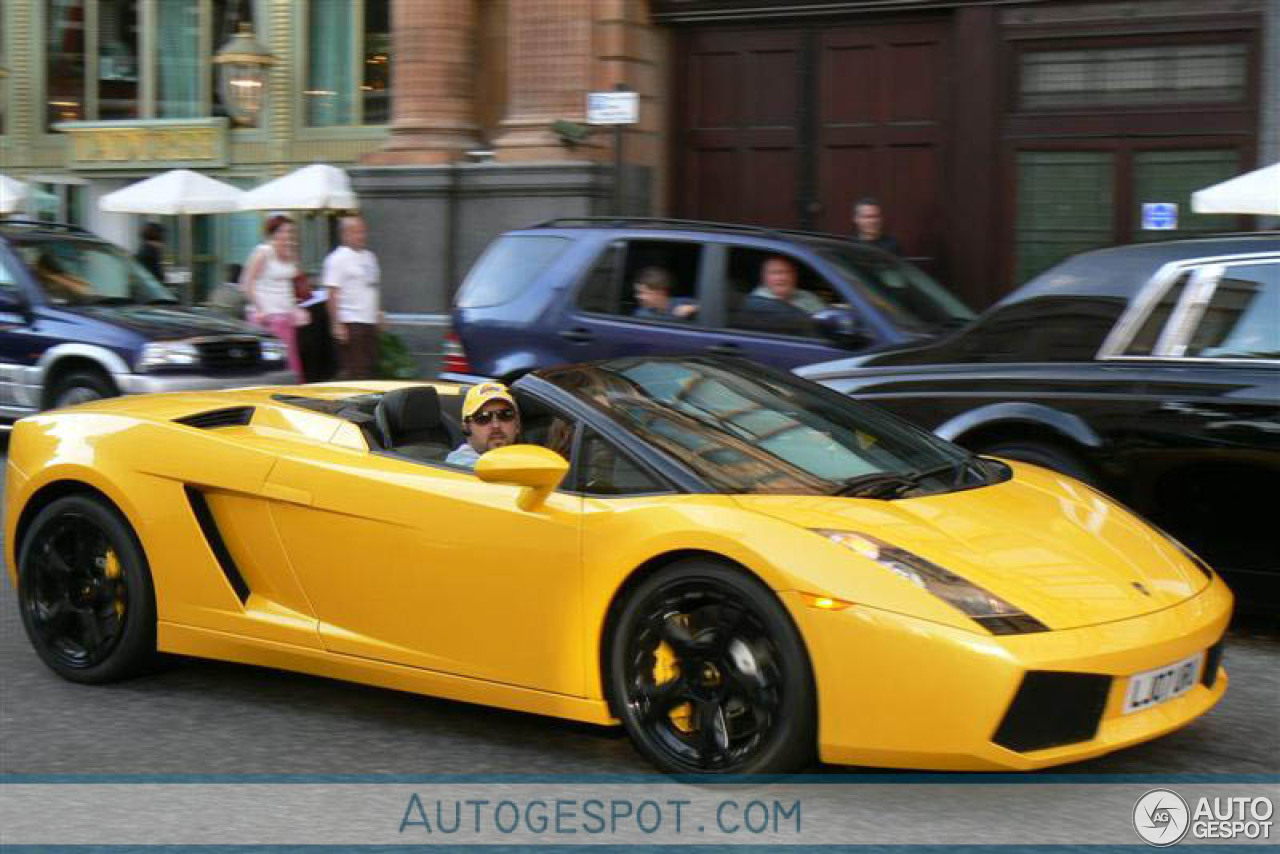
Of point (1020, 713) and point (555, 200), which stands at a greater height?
point (555, 200)

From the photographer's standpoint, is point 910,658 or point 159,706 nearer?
point 910,658

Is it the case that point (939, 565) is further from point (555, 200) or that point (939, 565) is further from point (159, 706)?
point (555, 200)

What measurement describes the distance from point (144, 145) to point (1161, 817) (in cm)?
2088

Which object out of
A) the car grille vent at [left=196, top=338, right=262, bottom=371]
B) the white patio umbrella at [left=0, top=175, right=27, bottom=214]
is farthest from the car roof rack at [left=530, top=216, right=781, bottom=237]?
the white patio umbrella at [left=0, top=175, right=27, bottom=214]

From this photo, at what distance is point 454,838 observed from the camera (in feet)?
14.1

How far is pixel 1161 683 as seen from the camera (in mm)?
4531

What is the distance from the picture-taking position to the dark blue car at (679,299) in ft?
31.3

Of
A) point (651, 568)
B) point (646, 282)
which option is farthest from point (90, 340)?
point (651, 568)

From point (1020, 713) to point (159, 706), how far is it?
2928 millimetres

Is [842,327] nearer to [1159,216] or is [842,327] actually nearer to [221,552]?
[221,552]

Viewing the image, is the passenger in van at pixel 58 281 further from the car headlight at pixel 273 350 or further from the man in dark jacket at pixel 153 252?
the man in dark jacket at pixel 153 252

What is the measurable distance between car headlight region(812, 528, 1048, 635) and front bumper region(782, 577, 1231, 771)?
5 centimetres

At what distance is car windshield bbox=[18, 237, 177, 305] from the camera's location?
12727 mm

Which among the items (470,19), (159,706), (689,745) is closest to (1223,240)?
(689,745)
